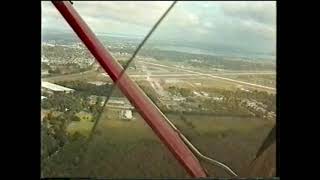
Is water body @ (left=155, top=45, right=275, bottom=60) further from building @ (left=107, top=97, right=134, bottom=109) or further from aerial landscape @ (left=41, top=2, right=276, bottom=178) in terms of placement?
building @ (left=107, top=97, right=134, bottom=109)

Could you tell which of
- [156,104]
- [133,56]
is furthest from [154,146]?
[133,56]

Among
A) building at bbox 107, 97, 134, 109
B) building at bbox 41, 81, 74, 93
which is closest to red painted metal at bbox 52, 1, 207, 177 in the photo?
building at bbox 107, 97, 134, 109

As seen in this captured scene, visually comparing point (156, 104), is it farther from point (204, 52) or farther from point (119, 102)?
point (204, 52)

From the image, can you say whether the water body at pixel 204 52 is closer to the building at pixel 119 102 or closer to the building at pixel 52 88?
the building at pixel 119 102

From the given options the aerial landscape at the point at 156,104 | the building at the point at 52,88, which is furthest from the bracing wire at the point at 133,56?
the building at the point at 52,88

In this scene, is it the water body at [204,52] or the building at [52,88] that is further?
the water body at [204,52]
